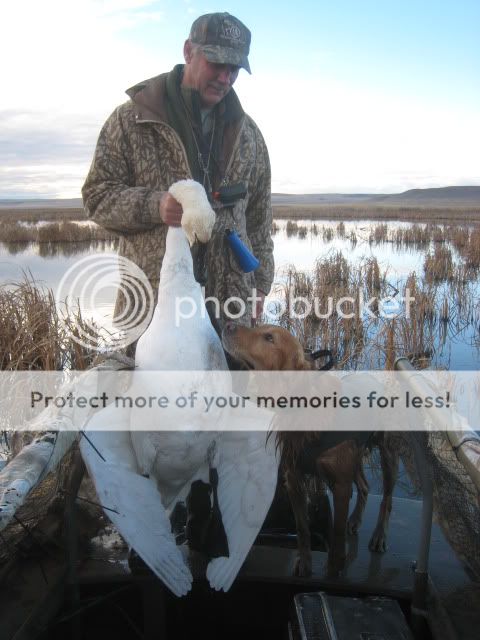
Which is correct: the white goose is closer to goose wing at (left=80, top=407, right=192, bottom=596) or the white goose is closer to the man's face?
goose wing at (left=80, top=407, right=192, bottom=596)

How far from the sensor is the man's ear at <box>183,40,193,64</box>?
3.46 meters

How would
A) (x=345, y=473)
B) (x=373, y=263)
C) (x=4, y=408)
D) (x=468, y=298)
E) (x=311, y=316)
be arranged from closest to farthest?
(x=345, y=473) → (x=4, y=408) → (x=311, y=316) → (x=468, y=298) → (x=373, y=263)

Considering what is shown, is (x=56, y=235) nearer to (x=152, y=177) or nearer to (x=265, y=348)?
(x=152, y=177)

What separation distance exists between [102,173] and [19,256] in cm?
1826

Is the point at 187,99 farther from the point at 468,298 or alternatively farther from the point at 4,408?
the point at 468,298

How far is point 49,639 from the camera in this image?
290 centimetres

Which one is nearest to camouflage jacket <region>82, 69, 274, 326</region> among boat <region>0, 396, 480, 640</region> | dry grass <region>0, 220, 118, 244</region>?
boat <region>0, 396, 480, 640</region>

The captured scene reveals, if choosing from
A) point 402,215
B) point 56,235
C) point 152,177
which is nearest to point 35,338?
point 152,177

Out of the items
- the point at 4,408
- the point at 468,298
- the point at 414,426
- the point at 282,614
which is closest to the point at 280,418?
the point at 414,426

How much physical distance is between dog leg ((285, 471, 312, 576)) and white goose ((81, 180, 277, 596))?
11.8 inches

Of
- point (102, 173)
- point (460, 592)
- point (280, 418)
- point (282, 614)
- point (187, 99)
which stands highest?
point (187, 99)

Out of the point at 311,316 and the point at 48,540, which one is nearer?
the point at 48,540

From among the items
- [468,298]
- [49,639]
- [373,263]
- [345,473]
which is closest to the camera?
[49,639]

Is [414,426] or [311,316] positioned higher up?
[414,426]
